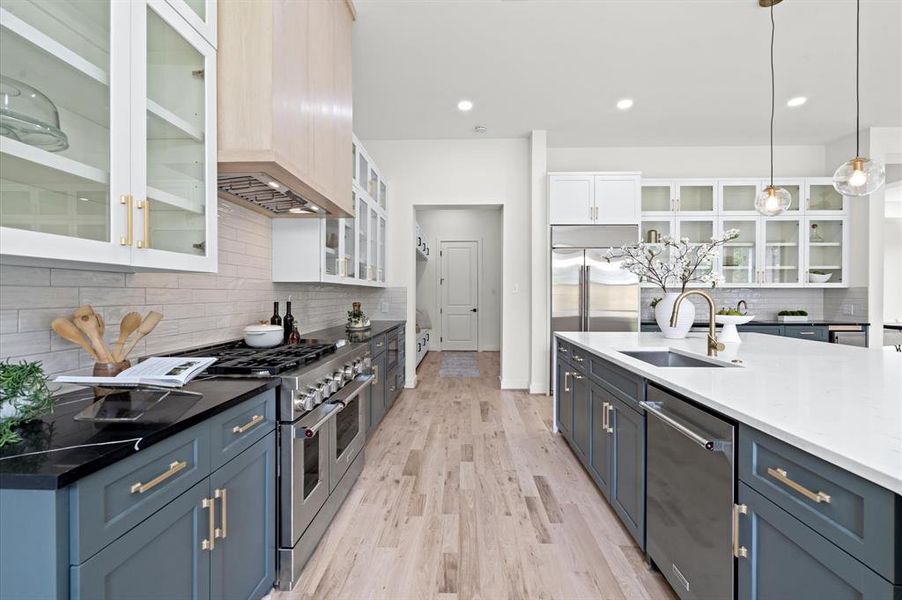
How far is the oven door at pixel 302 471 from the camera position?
1.51 metres

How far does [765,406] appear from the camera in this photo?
42.7 inches

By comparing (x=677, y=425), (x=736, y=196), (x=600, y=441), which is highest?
(x=736, y=196)

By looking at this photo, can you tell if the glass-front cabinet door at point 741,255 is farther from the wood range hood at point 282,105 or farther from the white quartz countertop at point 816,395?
the wood range hood at point 282,105

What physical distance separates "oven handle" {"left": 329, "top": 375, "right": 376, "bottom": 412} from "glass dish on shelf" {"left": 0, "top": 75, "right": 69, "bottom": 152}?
1331mm

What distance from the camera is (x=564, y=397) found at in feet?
9.70

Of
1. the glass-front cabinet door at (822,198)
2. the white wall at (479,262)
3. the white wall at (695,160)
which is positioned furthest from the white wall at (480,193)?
the glass-front cabinet door at (822,198)

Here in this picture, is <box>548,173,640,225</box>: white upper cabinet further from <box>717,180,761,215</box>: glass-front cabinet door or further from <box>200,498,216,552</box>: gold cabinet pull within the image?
<box>200,498,216,552</box>: gold cabinet pull

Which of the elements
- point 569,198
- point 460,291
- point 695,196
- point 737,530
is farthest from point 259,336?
point 460,291

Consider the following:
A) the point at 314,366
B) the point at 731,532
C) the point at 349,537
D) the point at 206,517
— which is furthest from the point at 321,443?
the point at 731,532

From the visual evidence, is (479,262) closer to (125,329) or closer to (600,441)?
(600,441)

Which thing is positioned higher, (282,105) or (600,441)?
(282,105)

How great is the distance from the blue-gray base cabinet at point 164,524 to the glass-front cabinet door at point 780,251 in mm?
5766

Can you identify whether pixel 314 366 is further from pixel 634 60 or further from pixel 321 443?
pixel 634 60

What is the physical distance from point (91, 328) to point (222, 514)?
72 cm
